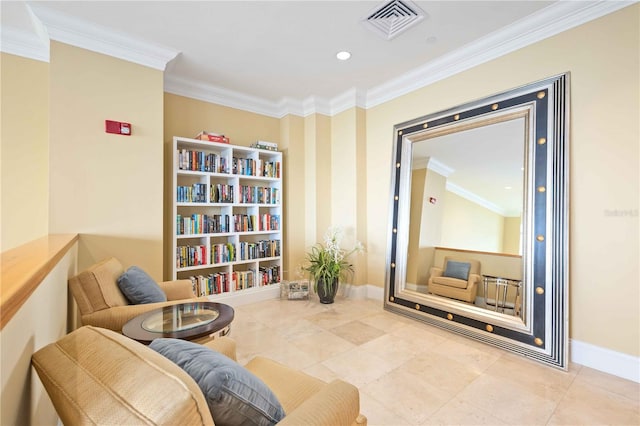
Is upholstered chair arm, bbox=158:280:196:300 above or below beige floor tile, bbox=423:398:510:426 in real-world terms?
above

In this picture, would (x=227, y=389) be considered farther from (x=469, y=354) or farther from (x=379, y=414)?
(x=469, y=354)

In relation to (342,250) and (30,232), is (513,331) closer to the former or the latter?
(342,250)

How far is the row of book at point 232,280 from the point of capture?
358cm

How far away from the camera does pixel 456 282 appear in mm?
3057

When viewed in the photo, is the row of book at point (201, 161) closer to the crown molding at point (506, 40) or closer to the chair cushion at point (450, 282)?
the crown molding at point (506, 40)

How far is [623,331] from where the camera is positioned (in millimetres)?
2127

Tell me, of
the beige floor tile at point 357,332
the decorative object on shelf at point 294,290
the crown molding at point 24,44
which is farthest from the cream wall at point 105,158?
the beige floor tile at point 357,332

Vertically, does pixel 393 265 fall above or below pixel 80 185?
below

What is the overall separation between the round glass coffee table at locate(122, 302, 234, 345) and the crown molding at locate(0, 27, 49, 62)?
106 inches

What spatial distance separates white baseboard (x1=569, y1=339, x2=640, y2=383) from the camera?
6.80ft

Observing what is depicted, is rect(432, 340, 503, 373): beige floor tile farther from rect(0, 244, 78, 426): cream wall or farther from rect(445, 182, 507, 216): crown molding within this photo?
rect(0, 244, 78, 426): cream wall

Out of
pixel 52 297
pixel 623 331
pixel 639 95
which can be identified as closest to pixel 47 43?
pixel 52 297

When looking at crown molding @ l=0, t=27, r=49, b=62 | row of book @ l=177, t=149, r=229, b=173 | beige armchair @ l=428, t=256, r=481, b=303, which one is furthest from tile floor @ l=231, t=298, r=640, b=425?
crown molding @ l=0, t=27, r=49, b=62

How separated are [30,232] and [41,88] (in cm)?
137
